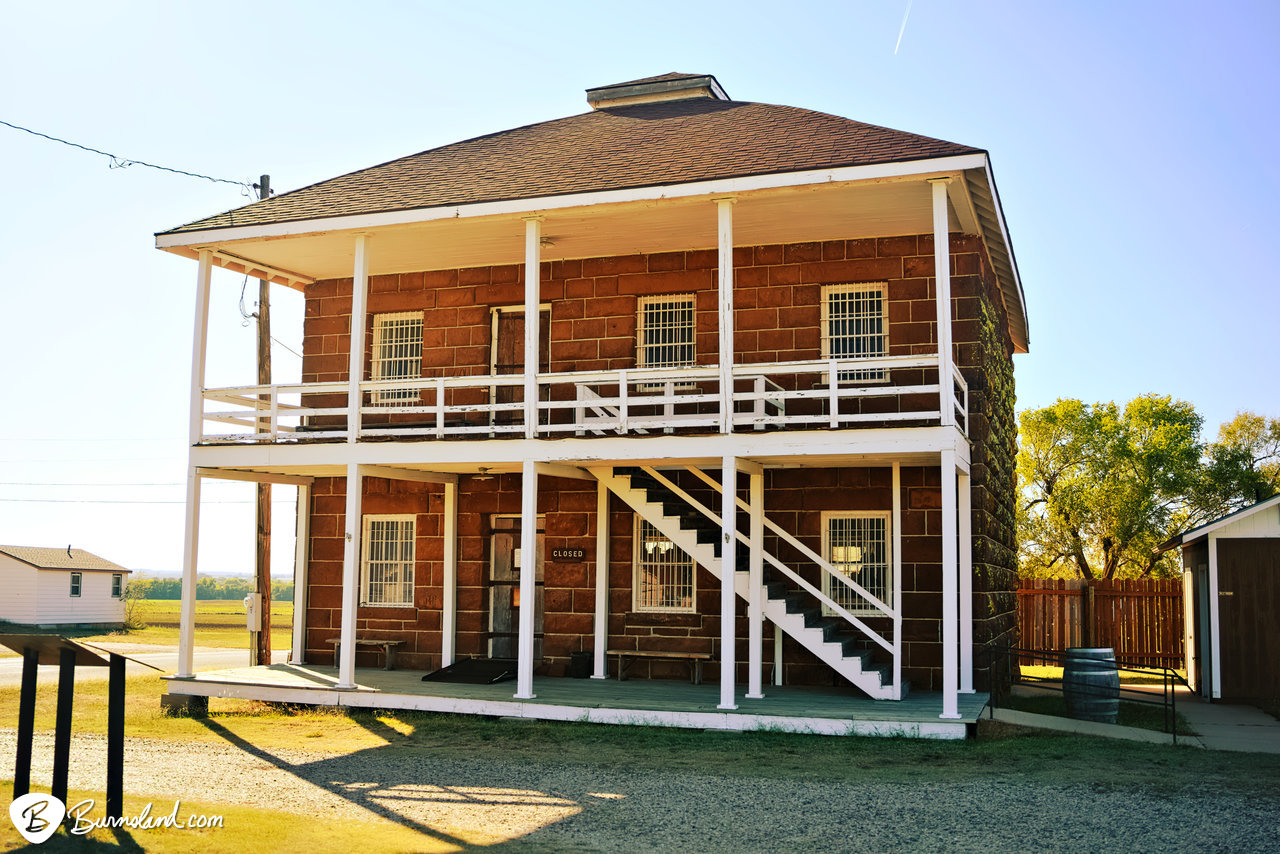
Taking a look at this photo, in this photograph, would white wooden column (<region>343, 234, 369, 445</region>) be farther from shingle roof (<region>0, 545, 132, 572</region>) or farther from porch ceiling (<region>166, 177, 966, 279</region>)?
shingle roof (<region>0, 545, 132, 572</region>)

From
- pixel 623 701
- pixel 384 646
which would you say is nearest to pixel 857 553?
pixel 623 701

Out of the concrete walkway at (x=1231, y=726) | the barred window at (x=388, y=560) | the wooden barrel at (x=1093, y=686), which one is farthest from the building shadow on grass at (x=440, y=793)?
the concrete walkway at (x=1231, y=726)

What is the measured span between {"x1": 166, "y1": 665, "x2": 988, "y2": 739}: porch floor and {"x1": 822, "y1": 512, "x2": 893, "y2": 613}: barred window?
57.6 inches

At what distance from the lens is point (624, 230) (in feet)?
52.7

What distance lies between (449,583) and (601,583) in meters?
2.53

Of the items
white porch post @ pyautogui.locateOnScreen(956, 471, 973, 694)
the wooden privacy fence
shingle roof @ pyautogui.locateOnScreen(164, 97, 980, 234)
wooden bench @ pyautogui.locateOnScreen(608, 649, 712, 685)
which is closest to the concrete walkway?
white porch post @ pyautogui.locateOnScreen(956, 471, 973, 694)

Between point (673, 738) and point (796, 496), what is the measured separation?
4842mm

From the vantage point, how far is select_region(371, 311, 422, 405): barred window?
62.0ft

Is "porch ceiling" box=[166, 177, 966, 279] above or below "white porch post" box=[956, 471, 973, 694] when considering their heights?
above

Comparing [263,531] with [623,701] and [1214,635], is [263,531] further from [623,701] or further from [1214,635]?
[1214,635]

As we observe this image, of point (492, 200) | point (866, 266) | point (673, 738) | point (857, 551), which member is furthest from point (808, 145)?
point (673, 738)

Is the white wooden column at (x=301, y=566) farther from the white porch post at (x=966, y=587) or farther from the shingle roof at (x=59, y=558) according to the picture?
the shingle roof at (x=59, y=558)

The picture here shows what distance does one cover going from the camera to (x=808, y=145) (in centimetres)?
1446

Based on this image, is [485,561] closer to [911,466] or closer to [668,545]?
[668,545]
